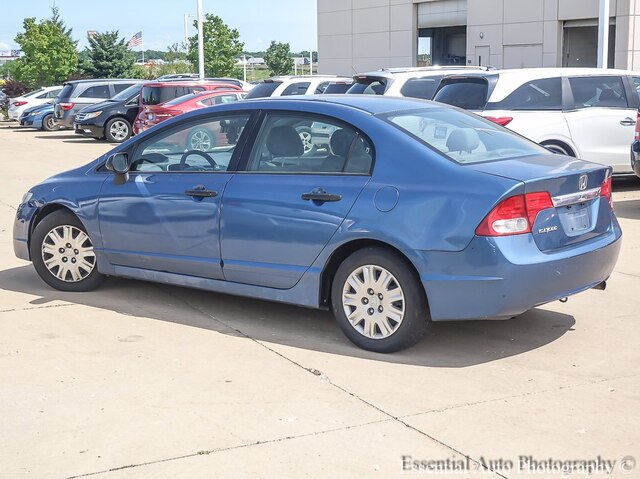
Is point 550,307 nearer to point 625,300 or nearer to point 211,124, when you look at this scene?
point 625,300

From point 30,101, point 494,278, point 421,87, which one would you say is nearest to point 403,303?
point 494,278

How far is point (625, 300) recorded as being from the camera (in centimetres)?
730

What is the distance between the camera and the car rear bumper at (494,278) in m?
5.43

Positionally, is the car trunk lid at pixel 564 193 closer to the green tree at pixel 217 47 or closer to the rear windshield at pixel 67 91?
the rear windshield at pixel 67 91

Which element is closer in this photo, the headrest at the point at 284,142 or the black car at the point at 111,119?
the headrest at the point at 284,142

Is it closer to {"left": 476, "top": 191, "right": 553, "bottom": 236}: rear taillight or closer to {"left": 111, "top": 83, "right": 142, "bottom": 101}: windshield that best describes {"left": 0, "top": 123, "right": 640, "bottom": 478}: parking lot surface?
{"left": 476, "top": 191, "right": 553, "bottom": 236}: rear taillight

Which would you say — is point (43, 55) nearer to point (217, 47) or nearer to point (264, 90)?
point (217, 47)

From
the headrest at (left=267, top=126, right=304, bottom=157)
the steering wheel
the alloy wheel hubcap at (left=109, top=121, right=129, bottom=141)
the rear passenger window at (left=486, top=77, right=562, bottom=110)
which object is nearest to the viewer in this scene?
the headrest at (left=267, top=126, right=304, bottom=157)

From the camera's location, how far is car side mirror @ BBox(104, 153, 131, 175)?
710cm

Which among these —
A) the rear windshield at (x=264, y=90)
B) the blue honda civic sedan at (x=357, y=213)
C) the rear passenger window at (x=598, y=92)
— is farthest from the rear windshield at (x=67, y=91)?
the blue honda civic sedan at (x=357, y=213)

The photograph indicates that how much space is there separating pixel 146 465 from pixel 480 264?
230cm

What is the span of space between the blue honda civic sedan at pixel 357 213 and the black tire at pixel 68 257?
0.09m

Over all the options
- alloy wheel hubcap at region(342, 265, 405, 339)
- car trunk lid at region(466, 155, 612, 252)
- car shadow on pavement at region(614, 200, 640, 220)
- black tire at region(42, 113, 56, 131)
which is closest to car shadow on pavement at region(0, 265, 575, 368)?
alloy wheel hubcap at region(342, 265, 405, 339)

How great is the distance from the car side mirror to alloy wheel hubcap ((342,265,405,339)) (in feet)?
7.23
